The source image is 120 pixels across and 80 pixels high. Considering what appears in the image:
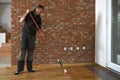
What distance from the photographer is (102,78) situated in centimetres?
385

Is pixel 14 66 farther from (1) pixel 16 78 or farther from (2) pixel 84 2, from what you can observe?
(2) pixel 84 2

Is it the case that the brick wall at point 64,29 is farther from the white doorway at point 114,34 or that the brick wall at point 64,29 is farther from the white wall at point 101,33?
the white doorway at point 114,34

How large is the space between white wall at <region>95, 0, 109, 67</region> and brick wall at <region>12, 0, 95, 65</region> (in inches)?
6.3

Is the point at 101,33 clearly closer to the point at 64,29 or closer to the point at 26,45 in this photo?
the point at 64,29

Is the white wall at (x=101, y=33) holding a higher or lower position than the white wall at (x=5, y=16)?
lower

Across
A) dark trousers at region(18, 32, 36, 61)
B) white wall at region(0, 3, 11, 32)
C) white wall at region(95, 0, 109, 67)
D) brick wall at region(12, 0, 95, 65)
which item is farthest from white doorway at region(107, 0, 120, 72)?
white wall at region(0, 3, 11, 32)

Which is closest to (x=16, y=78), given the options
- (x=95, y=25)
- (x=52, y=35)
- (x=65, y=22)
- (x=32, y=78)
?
(x=32, y=78)

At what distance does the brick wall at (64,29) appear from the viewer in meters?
5.25

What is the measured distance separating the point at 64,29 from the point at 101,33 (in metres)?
0.98

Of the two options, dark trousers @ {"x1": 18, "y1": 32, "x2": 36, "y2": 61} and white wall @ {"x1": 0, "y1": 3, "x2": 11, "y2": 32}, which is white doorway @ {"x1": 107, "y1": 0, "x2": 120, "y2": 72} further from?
white wall @ {"x1": 0, "y1": 3, "x2": 11, "y2": 32}

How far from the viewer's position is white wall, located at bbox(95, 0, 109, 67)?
4.88m

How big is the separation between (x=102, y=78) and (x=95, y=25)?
2.04 m

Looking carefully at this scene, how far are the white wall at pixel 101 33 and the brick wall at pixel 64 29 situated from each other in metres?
0.16

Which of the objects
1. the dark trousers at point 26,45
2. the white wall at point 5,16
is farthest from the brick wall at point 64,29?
the white wall at point 5,16
